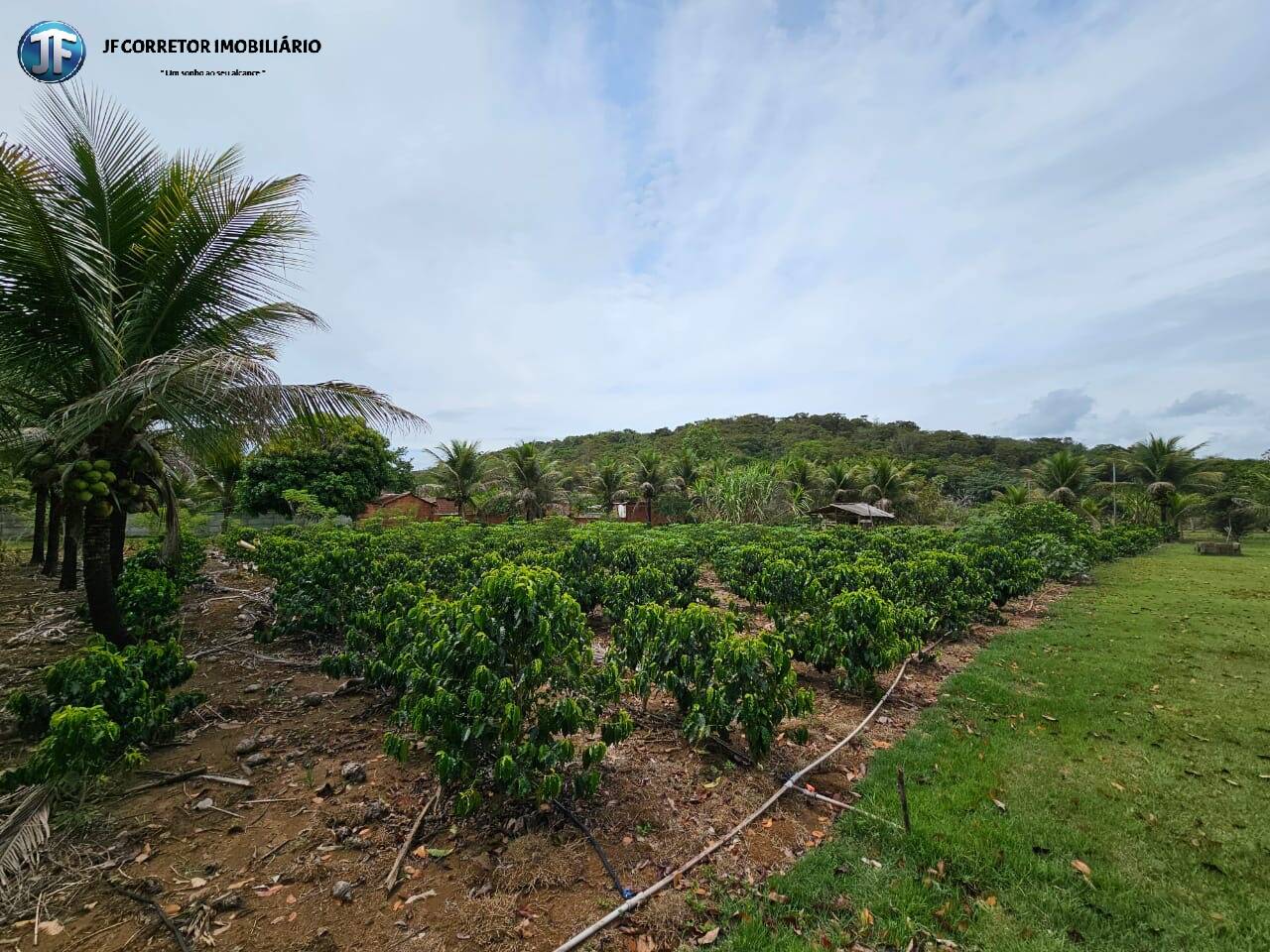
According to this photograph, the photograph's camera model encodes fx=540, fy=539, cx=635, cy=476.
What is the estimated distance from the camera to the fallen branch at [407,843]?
2823mm

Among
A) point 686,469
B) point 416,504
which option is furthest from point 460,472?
point 686,469

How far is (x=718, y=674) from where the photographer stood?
12.9 ft

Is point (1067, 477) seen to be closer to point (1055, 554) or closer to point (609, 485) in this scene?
point (1055, 554)

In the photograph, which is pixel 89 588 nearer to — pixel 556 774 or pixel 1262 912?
pixel 556 774

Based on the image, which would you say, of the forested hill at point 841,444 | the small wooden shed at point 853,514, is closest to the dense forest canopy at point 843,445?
the forested hill at point 841,444

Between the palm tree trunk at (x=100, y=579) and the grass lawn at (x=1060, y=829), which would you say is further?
the palm tree trunk at (x=100, y=579)

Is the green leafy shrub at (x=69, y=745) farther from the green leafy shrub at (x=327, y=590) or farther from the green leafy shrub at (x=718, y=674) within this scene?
the green leafy shrub at (x=718, y=674)

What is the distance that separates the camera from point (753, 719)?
3781mm

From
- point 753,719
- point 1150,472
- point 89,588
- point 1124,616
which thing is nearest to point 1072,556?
point 1124,616

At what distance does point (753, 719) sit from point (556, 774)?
1478 mm

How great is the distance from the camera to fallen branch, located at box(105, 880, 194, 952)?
242 centimetres

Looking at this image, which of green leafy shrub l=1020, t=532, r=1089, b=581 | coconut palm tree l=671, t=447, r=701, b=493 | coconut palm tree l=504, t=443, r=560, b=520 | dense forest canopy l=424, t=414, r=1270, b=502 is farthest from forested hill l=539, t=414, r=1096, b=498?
green leafy shrub l=1020, t=532, r=1089, b=581

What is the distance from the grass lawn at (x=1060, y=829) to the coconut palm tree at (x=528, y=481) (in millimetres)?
23243

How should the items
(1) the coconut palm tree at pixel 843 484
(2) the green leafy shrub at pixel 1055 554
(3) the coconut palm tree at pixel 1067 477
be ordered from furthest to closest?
(1) the coconut palm tree at pixel 843 484, (3) the coconut palm tree at pixel 1067 477, (2) the green leafy shrub at pixel 1055 554
